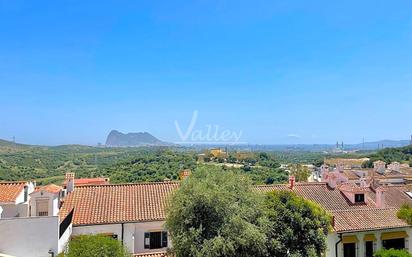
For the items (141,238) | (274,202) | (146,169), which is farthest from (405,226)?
(146,169)

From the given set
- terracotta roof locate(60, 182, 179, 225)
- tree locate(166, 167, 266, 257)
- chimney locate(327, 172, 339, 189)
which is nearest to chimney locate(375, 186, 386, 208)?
chimney locate(327, 172, 339, 189)

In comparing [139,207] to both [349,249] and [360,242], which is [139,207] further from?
[360,242]

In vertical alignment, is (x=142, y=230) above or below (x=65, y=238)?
below

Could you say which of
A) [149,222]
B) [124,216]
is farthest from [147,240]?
[124,216]

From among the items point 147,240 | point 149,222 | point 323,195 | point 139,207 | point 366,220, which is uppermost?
point 139,207

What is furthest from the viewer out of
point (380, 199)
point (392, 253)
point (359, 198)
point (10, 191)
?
point (359, 198)
